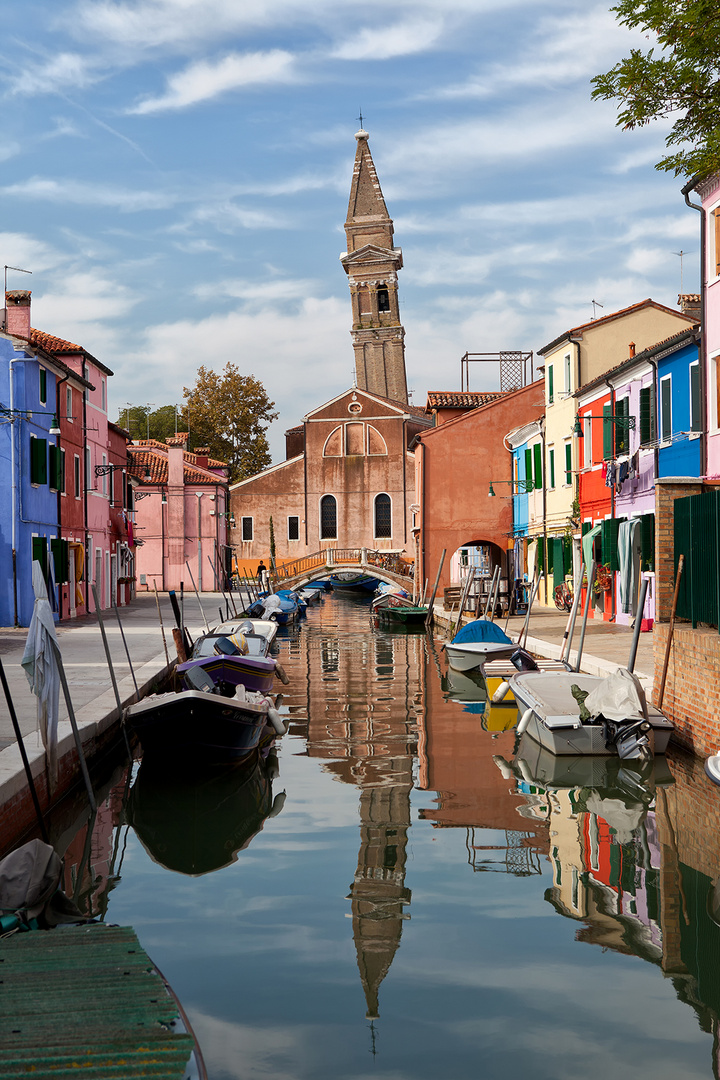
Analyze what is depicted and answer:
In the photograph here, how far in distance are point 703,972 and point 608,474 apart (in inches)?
711

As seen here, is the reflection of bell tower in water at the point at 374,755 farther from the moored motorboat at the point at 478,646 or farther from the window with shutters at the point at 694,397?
the window with shutters at the point at 694,397

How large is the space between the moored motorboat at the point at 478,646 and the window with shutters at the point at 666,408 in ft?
15.7

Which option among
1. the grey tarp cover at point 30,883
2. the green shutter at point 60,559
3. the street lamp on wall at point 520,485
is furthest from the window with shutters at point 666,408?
the grey tarp cover at point 30,883

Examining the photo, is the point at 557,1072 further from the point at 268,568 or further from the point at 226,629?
the point at 268,568

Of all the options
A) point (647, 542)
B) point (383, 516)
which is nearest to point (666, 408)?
point (647, 542)

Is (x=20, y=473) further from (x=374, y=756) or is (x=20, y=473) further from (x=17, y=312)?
(x=374, y=756)

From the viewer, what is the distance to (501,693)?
15109mm

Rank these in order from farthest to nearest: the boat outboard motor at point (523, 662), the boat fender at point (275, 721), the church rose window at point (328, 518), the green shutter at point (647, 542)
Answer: the church rose window at point (328, 518) < the green shutter at point (647, 542) < the boat outboard motor at point (523, 662) < the boat fender at point (275, 721)

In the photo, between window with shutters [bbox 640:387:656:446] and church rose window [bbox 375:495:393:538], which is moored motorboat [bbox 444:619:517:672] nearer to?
window with shutters [bbox 640:387:656:446]

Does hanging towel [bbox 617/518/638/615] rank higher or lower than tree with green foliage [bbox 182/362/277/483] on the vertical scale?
lower

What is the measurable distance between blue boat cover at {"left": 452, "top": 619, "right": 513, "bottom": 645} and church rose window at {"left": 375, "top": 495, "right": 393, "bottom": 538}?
3482 centimetres

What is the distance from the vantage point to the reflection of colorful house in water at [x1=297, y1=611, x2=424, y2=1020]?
662 cm

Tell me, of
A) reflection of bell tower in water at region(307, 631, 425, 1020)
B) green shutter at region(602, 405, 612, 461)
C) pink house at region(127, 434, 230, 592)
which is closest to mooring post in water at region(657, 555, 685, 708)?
reflection of bell tower in water at region(307, 631, 425, 1020)

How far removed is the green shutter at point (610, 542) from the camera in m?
22.6
